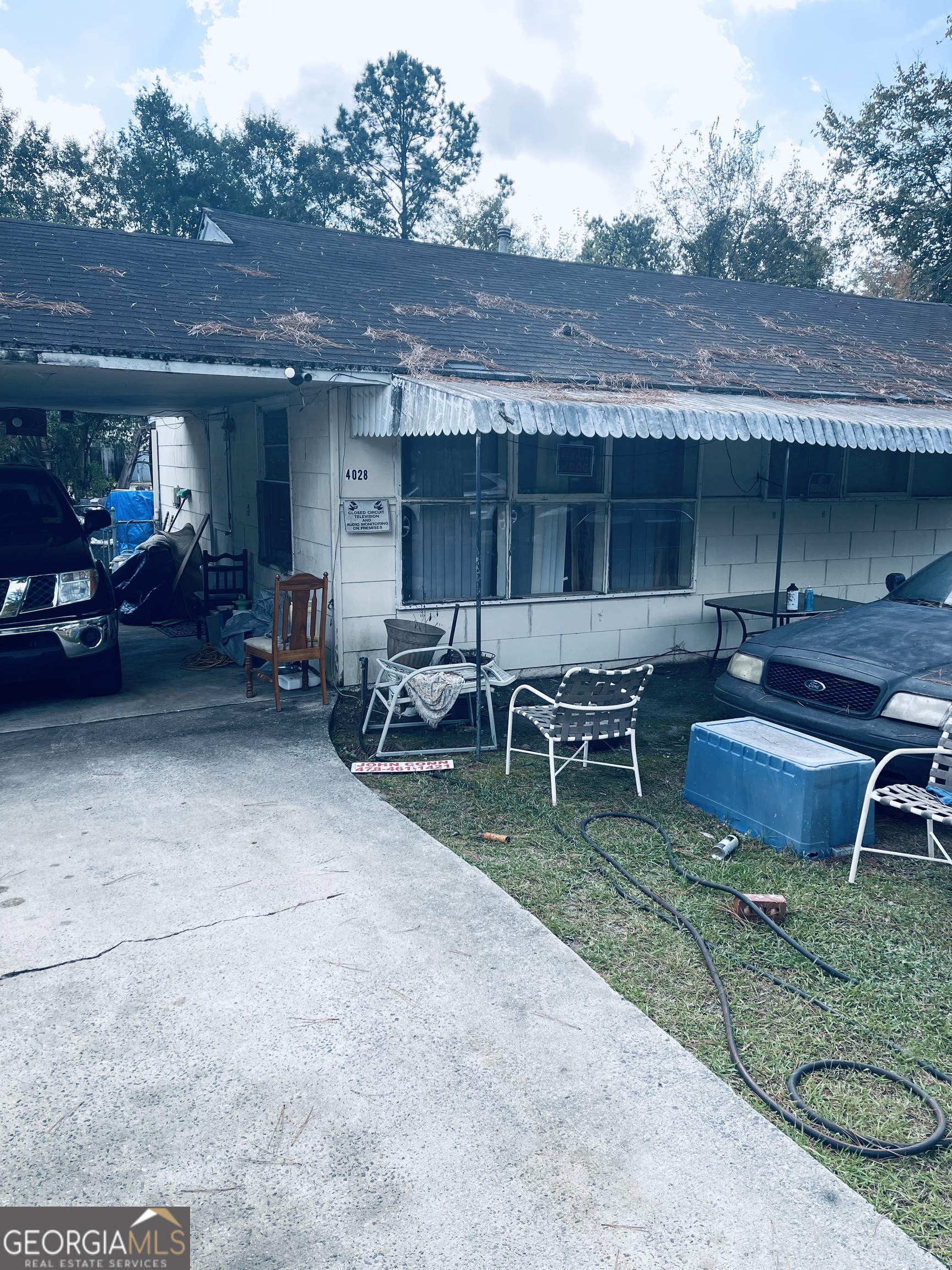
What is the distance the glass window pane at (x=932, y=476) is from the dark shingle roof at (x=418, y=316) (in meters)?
0.84

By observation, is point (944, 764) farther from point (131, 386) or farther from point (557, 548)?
point (131, 386)

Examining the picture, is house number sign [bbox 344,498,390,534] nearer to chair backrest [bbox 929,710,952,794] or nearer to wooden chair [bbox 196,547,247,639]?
wooden chair [bbox 196,547,247,639]

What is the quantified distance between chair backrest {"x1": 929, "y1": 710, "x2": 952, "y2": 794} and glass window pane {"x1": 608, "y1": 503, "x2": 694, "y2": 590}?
4725mm

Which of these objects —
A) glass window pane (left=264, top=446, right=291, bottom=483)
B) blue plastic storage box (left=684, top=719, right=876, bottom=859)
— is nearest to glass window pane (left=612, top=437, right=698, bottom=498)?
glass window pane (left=264, top=446, right=291, bottom=483)

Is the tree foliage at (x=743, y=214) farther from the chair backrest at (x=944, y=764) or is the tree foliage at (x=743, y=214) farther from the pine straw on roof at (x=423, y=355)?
the chair backrest at (x=944, y=764)

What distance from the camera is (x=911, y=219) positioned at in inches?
1016

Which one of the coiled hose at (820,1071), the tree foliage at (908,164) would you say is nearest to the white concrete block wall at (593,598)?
the coiled hose at (820,1071)

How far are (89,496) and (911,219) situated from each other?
78.3 ft

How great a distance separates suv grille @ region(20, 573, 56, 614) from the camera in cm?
707

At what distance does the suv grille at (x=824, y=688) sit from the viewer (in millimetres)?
5188

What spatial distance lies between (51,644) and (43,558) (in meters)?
0.78

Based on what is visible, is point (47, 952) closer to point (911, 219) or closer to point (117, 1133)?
point (117, 1133)

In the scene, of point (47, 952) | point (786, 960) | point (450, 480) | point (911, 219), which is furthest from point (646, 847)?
point (911, 219)

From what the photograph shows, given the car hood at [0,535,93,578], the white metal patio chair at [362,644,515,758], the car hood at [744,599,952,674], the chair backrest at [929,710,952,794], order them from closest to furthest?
the chair backrest at [929,710,952,794], the car hood at [744,599,952,674], the white metal patio chair at [362,644,515,758], the car hood at [0,535,93,578]
